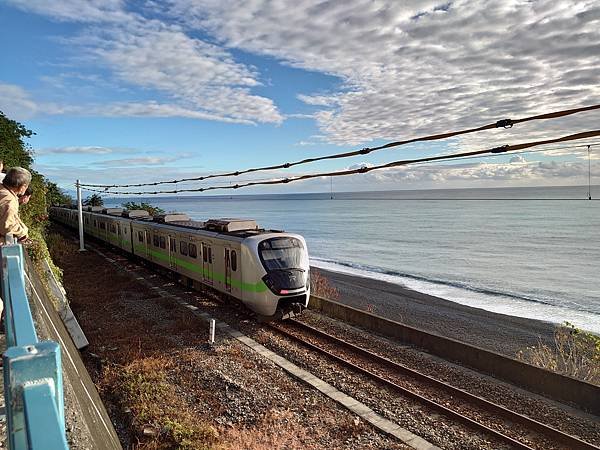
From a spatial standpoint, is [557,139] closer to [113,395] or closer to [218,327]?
[113,395]

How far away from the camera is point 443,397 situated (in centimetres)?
971

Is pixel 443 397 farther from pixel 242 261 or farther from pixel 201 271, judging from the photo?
pixel 201 271

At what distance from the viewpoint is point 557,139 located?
19.4ft

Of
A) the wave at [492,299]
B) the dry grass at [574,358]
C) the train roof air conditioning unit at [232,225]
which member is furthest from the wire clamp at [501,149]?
the wave at [492,299]

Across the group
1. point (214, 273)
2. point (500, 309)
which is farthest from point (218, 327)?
point (500, 309)

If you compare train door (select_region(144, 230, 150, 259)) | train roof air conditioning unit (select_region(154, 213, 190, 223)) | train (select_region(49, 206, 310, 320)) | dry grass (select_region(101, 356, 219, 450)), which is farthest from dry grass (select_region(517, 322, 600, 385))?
train door (select_region(144, 230, 150, 259))

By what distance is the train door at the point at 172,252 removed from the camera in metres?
19.2

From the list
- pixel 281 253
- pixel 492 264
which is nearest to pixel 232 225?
pixel 281 253

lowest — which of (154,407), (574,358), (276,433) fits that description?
(574,358)

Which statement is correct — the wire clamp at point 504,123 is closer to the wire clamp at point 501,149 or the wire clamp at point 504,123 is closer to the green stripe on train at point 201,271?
the wire clamp at point 501,149

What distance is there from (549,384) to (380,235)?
5774 cm

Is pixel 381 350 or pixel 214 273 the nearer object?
pixel 381 350

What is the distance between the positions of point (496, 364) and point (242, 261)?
290 inches

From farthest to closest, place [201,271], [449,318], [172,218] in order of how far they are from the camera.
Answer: [449,318] → [172,218] → [201,271]
